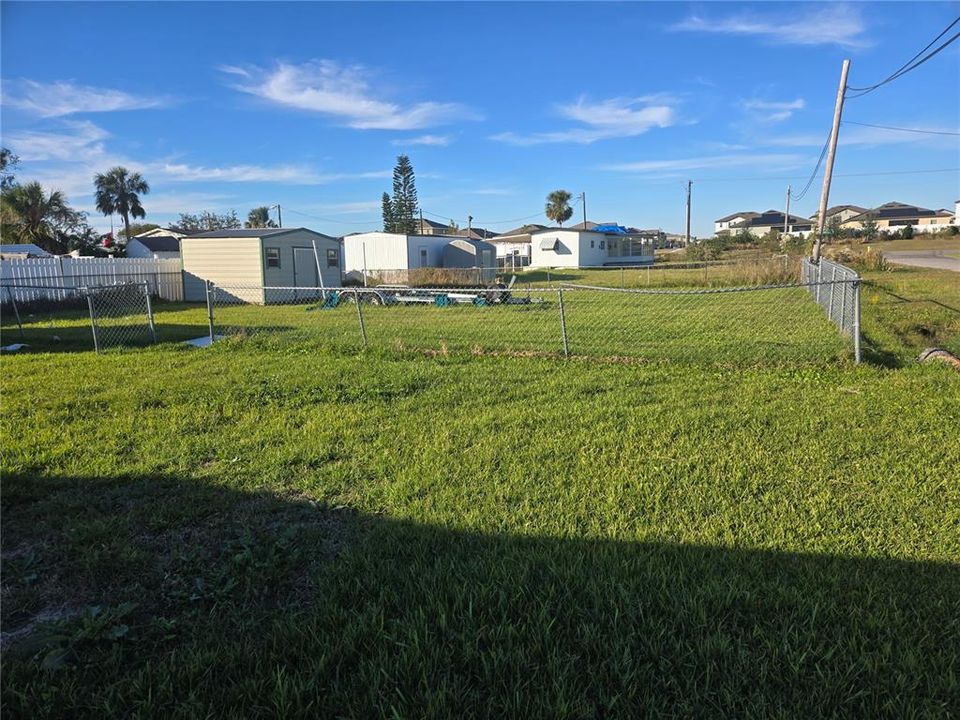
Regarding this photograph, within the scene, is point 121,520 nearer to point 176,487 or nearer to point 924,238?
point 176,487

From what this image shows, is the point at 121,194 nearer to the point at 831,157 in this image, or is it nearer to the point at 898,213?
the point at 831,157

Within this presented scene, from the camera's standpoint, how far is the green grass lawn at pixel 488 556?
7.36 feet

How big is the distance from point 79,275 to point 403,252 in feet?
56.6

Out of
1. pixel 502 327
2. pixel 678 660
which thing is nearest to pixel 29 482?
pixel 678 660

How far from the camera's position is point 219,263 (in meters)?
22.2

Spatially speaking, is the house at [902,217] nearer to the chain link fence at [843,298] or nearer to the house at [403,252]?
the house at [403,252]

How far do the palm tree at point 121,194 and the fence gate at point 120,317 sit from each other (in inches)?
2064

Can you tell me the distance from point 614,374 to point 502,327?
5215mm

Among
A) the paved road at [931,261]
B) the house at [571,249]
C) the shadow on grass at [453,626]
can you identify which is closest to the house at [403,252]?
the house at [571,249]

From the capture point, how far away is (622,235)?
193 feet

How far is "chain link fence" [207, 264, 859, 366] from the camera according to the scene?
8.76 m

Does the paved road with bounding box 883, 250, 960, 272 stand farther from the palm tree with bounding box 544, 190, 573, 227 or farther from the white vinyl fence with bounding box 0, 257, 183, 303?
the palm tree with bounding box 544, 190, 573, 227

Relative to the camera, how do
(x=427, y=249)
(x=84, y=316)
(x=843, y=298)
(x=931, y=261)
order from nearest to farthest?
(x=843, y=298), (x=84, y=316), (x=931, y=261), (x=427, y=249)

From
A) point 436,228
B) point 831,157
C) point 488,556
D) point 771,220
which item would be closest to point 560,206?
point 436,228
